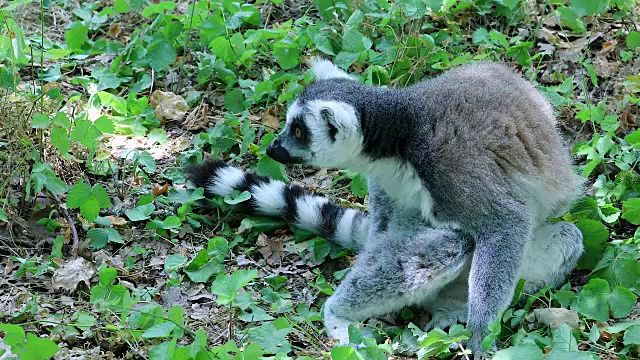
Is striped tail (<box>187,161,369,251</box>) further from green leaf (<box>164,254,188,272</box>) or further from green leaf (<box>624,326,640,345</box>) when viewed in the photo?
green leaf (<box>624,326,640,345</box>)

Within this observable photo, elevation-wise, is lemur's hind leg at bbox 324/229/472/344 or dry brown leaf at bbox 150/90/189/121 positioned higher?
lemur's hind leg at bbox 324/229/472/344

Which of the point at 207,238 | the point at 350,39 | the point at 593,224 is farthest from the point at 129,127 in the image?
the point at 593,224

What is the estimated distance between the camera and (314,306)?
5125 mm

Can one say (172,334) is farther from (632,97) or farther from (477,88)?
(632,97)

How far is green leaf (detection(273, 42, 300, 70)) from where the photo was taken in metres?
6.90

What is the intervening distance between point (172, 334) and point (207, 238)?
144 cm

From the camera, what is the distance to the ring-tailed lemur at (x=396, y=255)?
15.4 ft

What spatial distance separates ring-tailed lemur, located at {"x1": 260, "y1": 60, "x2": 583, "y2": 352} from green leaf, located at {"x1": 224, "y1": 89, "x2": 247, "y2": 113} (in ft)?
5.11

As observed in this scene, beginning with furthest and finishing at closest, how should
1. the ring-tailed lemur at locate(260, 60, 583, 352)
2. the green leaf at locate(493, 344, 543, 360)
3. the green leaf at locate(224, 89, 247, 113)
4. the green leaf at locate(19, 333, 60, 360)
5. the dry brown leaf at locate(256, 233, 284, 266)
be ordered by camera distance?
the green leaf at locate(224, 89, 247, 113) < the dry brown leaf at locate(256, 233, 284, 266) < the ring-tailed lemur at locate(260, 60, 583, 352) < the green leaf at locate(493, 344, 543, 360) < the green leaf at locate(19, 333, 60, 360)

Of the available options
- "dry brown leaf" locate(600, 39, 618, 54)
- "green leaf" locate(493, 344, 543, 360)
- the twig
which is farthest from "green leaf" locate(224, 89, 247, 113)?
"green leaf" locate(493, 344, 543, 360)

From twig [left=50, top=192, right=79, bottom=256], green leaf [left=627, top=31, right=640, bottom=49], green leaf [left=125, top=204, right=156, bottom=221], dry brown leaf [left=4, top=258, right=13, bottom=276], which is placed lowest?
dry brown leaf [left=4, top=258, right=13, bottom=276]

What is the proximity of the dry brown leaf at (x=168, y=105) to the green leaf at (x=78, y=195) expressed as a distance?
5.10ft

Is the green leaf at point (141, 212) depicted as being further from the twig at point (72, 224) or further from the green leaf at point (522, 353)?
the green leaf at point (522, 353)

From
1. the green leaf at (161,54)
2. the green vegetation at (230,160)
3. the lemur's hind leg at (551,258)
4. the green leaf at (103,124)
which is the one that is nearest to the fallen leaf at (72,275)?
the green vegetation at (230,160)
